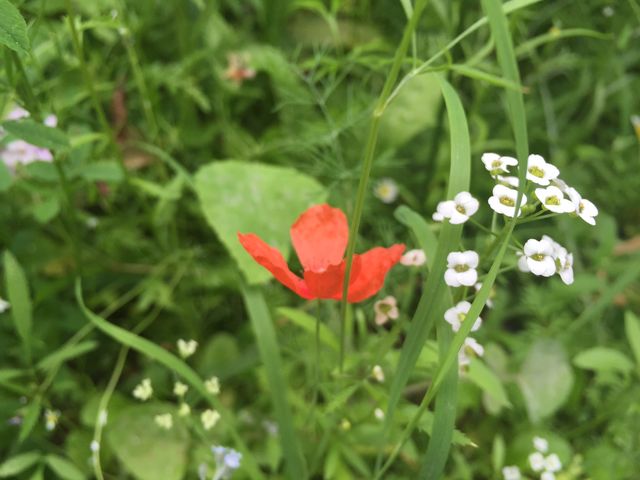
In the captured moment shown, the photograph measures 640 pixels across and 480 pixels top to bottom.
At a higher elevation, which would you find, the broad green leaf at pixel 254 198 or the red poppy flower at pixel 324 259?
the red poppy flower at pixel 324 259

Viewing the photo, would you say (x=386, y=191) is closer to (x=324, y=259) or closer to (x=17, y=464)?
(x=324, y=259)

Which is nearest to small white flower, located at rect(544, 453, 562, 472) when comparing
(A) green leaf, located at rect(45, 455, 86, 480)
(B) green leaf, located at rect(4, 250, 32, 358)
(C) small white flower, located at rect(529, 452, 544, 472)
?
(C) small white flower, located at rect(529, 452, 544, 472)

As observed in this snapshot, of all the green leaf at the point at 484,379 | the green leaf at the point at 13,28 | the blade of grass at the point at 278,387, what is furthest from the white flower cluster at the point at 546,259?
the green leaf at the point at 13,28

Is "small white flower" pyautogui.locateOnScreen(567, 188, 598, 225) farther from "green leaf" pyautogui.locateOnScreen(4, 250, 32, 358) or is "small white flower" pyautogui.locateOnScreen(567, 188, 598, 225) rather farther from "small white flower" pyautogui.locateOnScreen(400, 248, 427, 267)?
"green leaf" pyautogui.locateOnScreen(4, 250, 32, 358)

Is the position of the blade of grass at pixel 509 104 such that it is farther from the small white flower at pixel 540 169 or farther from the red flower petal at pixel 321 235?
the red flower petal at pixel 321 235

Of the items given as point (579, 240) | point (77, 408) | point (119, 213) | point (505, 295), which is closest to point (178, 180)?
point (119, 213)

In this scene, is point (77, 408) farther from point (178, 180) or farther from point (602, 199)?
point (602, 199)
